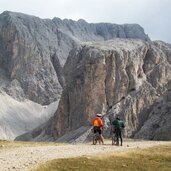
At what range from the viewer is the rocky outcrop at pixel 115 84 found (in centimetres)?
9625

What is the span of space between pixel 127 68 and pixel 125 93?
24.4ft

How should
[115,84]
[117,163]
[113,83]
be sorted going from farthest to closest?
Result: [115,84]
[113,83]
[117,163]

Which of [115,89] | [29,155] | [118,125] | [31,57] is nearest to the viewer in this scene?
[29,155]

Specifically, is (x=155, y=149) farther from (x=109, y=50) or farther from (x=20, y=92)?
(x=20, y=92)

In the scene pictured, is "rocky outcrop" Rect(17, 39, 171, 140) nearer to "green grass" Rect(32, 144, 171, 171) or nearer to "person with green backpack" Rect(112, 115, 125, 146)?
"person with green backpack" Rect(112, 115, 125, 146)

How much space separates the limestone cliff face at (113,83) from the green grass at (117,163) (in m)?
66.0

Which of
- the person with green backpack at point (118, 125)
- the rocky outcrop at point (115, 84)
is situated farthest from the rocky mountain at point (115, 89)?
the person with green backpack at point (118, 125)

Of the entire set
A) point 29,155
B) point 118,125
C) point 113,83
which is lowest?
point 29,155

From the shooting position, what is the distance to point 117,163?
25469 millimetres

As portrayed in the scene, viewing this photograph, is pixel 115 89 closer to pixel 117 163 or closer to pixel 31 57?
pixel 31 57

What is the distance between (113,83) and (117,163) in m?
82.1

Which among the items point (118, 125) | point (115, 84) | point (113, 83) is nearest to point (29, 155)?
point (118, 125)

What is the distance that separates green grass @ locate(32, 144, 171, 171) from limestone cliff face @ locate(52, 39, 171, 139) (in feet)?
216

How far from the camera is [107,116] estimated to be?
92.8m
